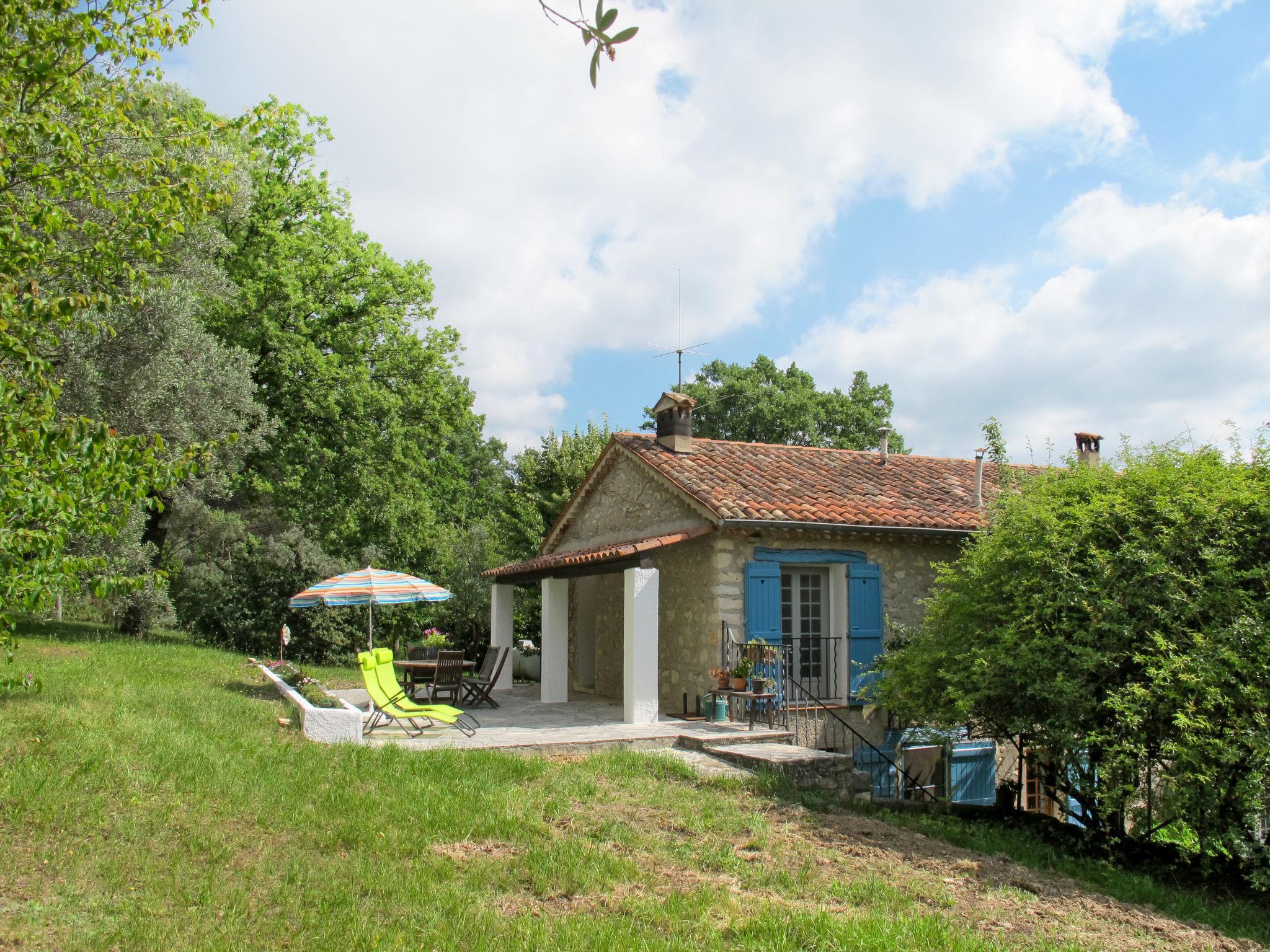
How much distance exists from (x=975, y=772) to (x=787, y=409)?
22.8 m

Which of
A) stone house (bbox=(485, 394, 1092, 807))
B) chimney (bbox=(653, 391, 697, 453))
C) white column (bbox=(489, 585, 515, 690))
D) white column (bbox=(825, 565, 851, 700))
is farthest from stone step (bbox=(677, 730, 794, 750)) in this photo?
white column (bbox=(489, 585, 515, 690))

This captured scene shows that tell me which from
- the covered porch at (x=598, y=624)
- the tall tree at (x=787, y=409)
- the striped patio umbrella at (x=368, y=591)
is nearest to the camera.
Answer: the covered porch at (x=598, y=624)

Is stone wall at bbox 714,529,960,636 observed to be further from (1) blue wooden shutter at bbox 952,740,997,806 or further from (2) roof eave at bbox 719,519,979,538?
(1) blue wooden shutter at bbox 952,740,997,806

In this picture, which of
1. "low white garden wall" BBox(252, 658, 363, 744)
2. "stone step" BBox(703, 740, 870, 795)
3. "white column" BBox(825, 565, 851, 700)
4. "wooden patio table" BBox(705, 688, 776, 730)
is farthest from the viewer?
"white column" BBox(825, 565, 851, 700)

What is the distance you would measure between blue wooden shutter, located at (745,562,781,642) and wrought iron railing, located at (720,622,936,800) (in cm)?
21

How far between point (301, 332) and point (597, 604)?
32.1ft

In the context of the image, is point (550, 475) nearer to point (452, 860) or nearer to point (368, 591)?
point (368, 591)

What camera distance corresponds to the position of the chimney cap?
14.0 meters

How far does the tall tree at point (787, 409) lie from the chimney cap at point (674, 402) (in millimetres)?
19931

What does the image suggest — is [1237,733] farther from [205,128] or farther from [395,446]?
[395,446]

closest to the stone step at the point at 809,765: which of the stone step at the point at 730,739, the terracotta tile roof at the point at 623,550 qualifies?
the stone step at the point at 730,739

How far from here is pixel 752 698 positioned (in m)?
10.6

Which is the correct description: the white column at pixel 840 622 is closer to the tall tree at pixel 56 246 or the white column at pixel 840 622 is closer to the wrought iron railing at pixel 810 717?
the wrought iron railing at pixel 810 717

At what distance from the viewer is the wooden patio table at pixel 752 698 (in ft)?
34.6
